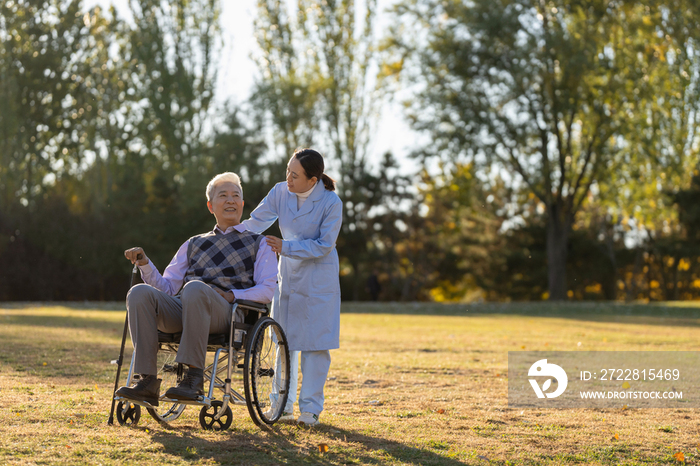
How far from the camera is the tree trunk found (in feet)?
86.4

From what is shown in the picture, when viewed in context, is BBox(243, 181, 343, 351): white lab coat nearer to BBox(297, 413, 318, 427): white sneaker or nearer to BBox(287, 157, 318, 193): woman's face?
BBox(287, 157, 318, 193): woman's face

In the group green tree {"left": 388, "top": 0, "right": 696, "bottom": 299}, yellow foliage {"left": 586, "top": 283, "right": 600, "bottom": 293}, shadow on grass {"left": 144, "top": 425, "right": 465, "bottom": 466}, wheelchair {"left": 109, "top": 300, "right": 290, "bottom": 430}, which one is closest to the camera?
shadow on grass {"left": 144, "top": 425, "right": 465, "bottom": 466}

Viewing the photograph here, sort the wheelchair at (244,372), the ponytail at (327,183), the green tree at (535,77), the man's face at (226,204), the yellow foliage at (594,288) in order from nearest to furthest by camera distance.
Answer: the wheelchair at (244,372) → the man's face at (226,204) → the ponytail at (327,183) → the green tree at (535,77) → the yellow foliage at (594,288)

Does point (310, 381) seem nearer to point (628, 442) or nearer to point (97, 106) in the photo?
point (628, 442)

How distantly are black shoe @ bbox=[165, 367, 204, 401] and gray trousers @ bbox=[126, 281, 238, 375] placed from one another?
0.20ft

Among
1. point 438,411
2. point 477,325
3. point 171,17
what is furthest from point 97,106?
point 438,411

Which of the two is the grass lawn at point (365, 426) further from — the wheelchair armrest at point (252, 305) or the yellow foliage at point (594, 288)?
the yellow foliage at point (594, 288)

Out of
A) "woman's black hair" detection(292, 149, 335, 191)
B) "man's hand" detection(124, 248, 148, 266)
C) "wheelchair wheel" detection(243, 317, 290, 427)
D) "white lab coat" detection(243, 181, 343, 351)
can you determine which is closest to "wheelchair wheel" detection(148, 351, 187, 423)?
"wheelchair wheel" detection(243, 317, 290, 427)

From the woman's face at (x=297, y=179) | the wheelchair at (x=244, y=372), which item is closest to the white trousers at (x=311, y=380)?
the wheelchair at (x=244, y=372)

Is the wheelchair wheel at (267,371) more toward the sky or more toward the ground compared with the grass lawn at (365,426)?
more toward the sky

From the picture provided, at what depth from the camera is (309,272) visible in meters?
4.54

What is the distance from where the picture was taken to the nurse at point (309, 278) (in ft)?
14.7

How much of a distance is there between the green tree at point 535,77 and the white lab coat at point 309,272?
2031cm

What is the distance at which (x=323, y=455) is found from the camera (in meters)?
3.60
